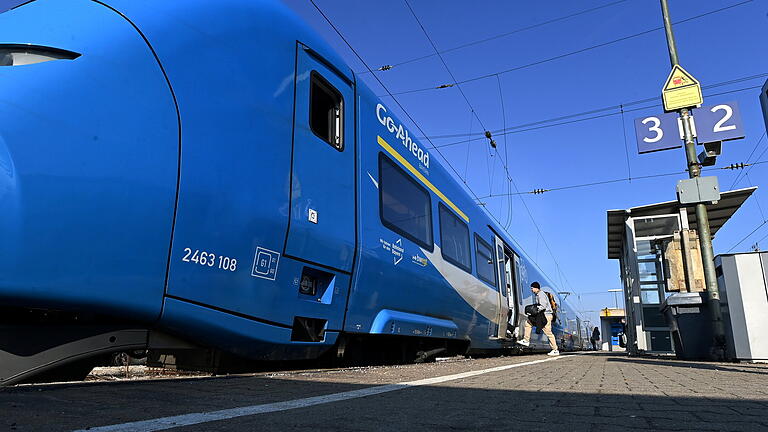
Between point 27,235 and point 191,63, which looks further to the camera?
point 191,63

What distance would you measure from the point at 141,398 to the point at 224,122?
1803 millimetres

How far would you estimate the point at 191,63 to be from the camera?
338 cm

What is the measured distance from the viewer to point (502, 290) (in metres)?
10.8

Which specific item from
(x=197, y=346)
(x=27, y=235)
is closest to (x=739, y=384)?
(x=197, y=346)

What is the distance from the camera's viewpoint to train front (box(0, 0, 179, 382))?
2.54m

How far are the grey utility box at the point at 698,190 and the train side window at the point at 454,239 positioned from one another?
11.5ft

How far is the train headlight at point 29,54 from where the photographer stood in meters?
2.87

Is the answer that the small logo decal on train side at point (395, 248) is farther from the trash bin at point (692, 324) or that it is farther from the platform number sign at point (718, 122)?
the platform number sign at point (718, 122)

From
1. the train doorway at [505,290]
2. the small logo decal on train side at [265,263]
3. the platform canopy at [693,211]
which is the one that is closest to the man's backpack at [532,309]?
the train doorway at [505,290]

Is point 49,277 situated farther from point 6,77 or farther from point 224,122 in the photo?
point 224,122

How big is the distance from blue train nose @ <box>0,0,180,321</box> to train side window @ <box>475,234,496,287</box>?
673 cm

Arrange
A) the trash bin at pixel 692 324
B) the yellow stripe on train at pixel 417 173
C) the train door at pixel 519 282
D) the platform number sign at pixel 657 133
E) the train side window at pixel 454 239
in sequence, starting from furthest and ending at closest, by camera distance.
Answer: the train door at pixel 519 282, the platform number sign at pixel 657 133, the trash bin at pixel 692 324, the train side window at pixel 454 239, the yellow stripe on train at pixel 417 173

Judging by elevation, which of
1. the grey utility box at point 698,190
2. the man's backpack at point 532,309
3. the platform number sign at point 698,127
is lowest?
the man's backpack at point 532,309

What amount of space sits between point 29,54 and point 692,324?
9793mm
